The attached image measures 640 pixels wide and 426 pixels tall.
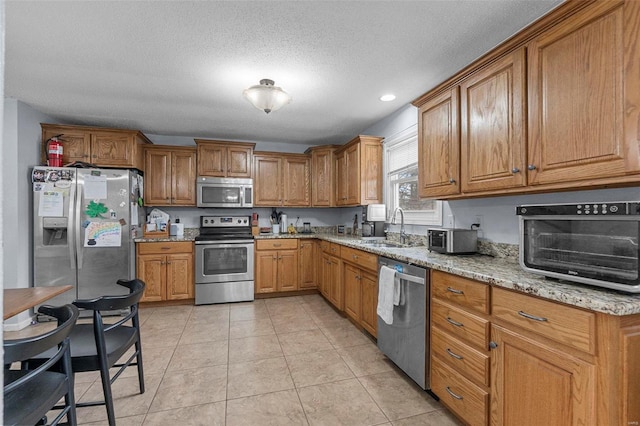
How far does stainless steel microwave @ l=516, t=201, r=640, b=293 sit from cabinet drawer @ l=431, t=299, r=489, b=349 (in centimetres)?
39

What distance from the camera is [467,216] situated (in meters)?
2.55

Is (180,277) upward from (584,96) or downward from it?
downward

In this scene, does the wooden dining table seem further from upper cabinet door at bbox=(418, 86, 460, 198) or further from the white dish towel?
upper cabinet door at bbox=(418, 86, 460, 198)

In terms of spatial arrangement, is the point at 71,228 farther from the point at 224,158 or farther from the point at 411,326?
the point at 411,326

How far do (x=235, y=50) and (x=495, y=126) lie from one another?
188 cm

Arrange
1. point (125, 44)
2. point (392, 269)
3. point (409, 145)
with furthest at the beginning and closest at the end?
1. point (409, 145)
2. point (392, 269)
3. point (125, 44)

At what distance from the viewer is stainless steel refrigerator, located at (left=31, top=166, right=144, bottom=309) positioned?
11.3 feet

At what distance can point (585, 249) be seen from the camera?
1.33 meters

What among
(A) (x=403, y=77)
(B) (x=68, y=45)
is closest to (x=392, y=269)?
(A) (x=403, y=77)

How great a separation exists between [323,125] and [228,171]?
5.14ft

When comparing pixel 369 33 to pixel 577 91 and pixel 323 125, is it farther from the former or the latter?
pixel 323 125

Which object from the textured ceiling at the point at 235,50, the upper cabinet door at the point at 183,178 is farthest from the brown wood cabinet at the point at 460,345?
the upper cabinet door at the point at 183,178

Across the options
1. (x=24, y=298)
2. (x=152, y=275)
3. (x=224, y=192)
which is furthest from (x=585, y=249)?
(x=152, y=275)

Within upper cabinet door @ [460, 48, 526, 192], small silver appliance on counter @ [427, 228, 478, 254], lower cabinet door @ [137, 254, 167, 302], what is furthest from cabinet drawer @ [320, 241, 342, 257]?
lower cabinet door @ [137, 254, 167, 302]
